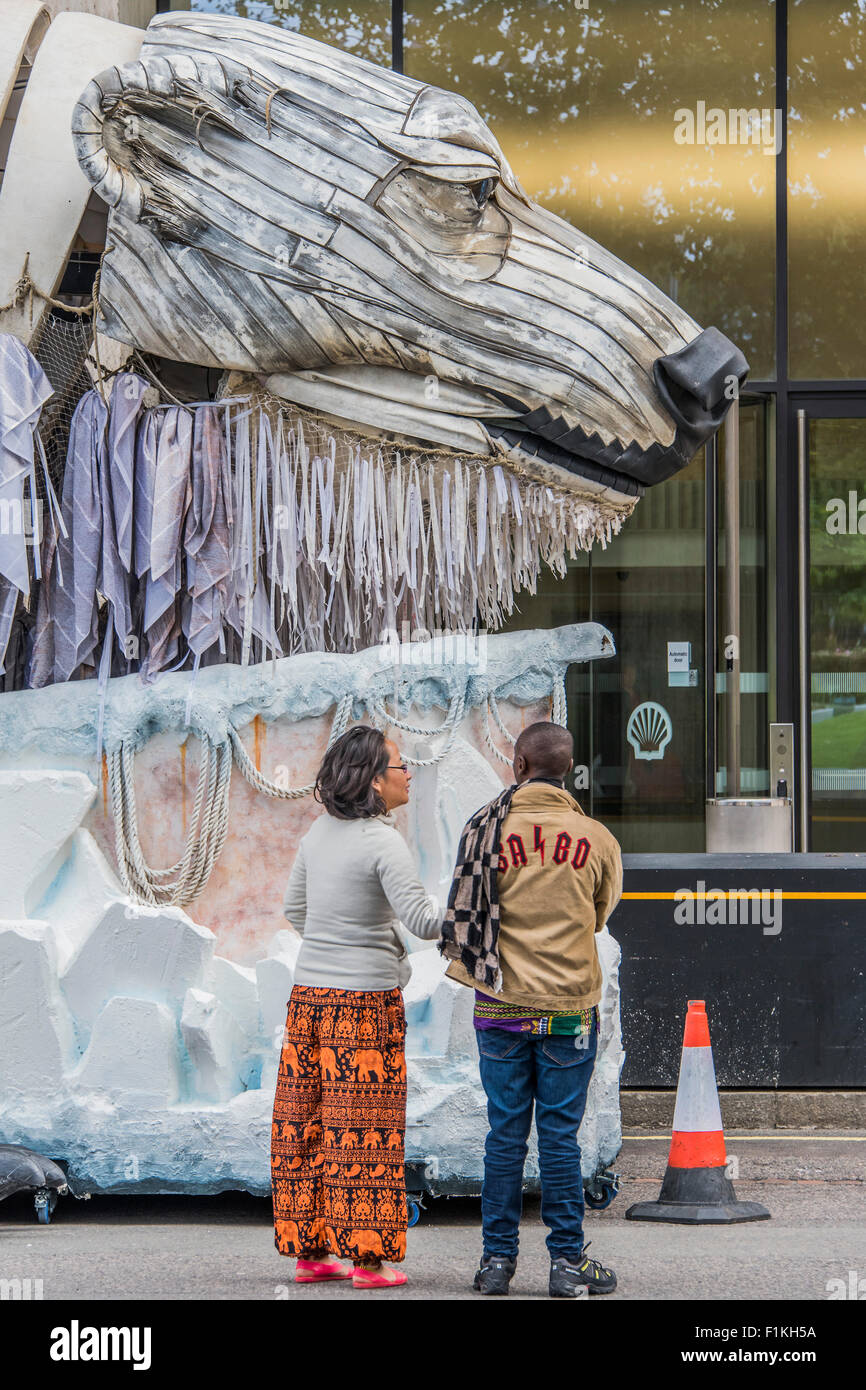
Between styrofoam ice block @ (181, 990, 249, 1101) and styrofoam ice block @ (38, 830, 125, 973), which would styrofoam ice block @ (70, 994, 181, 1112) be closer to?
styrofoam ice block @ (181, 990, 249, 1101)

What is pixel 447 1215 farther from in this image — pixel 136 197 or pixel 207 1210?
pixel 136 197

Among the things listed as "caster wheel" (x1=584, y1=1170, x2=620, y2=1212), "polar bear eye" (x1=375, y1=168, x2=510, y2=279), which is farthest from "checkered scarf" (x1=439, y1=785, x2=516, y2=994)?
"polar bear eye" (x1=375, y1=168, x2=510, y2=279)

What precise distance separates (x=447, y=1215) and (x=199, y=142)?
138 inches

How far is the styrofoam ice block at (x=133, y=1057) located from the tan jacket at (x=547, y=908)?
128 cm

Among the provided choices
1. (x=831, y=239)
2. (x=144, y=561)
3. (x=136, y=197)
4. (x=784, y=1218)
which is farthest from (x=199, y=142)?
(x=831, y=239)

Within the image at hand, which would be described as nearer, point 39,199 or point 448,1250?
point 448,1250

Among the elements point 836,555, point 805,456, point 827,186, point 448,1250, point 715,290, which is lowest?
point 448,1250

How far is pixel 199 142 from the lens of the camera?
496 cm

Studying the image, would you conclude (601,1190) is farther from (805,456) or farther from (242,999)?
(805,456)

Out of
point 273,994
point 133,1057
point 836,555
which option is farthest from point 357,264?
point 836,555

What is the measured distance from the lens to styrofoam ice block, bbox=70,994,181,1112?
15.7 ft

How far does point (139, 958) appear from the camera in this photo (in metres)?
4.88

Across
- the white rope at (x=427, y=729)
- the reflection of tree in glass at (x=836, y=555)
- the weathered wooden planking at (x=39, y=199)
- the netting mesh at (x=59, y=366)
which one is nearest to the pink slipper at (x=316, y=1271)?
the white rope at (x=427, y=729)

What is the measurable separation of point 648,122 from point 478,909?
Answer: 22.6 feet
